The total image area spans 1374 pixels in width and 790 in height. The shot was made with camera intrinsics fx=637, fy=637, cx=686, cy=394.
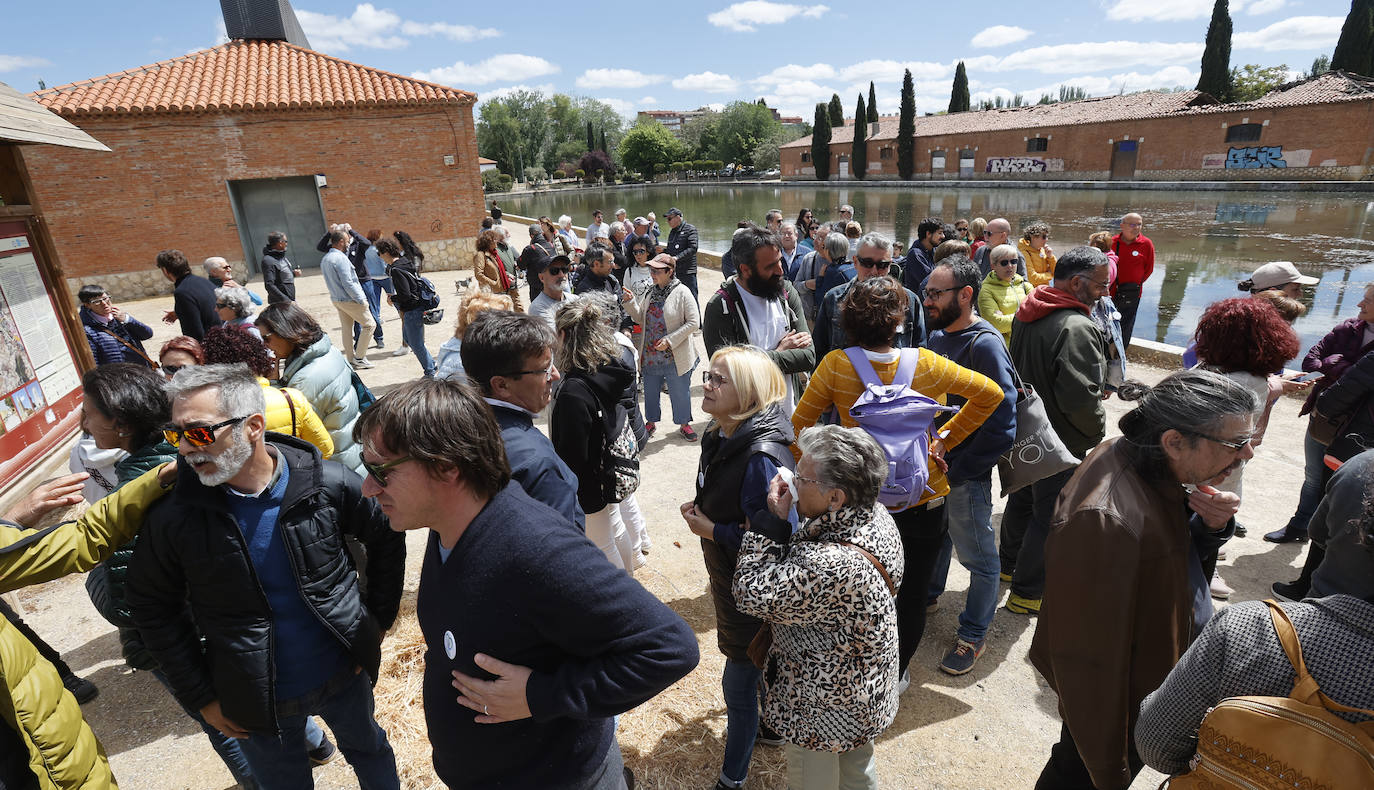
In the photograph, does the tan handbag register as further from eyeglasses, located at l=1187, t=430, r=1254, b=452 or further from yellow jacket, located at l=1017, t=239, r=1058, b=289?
yellow jacket, located at l=1017, t=239, r=1058, b=289

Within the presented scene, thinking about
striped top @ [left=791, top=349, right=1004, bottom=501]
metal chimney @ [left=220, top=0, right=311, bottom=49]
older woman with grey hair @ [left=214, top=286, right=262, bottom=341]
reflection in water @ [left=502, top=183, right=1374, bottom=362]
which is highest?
metal chimney @ [left=220, top=0, right=311, bottom=49]

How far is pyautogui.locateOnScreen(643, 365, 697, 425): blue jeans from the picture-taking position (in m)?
6.02

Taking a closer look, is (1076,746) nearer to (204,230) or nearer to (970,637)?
(970,637)

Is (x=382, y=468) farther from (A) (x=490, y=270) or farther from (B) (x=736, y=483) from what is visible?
(A) (x=490, y=270)

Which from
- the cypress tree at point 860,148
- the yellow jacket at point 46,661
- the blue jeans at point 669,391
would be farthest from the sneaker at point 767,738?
the cypress tree at point 860,148

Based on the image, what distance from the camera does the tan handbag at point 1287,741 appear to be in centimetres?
112

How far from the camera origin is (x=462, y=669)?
58.5 inches

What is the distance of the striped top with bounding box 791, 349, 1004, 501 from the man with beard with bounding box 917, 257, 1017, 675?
0.12m

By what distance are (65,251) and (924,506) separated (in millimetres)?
21229

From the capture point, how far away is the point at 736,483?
2336 millimetres

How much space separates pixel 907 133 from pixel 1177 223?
104 ft

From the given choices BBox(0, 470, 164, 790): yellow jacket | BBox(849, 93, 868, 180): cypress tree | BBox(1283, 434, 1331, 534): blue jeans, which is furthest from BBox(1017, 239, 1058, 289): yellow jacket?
BBox(849, 93, 868, 180): cypress tree

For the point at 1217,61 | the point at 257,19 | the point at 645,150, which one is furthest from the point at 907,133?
the point at 257,19

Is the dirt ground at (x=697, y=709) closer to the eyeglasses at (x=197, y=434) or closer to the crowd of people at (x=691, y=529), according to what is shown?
the crowd of people at (x=691, y=529)
